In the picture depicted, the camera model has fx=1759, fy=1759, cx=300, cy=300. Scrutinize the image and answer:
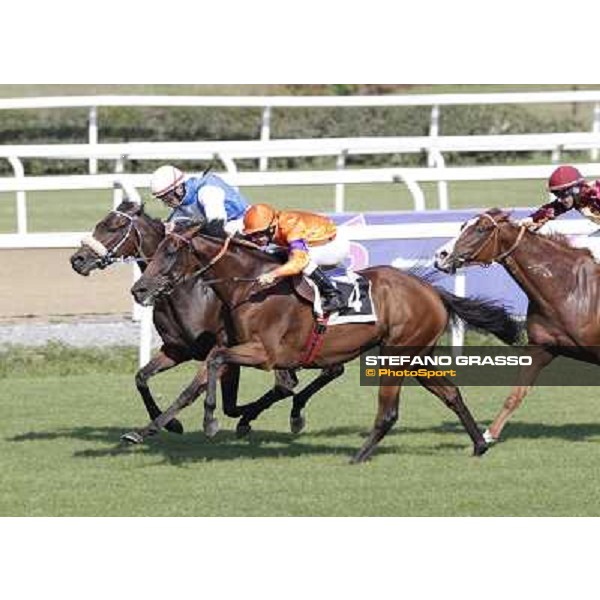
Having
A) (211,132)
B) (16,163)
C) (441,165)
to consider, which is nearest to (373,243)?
(441,165)

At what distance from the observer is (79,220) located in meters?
18.6

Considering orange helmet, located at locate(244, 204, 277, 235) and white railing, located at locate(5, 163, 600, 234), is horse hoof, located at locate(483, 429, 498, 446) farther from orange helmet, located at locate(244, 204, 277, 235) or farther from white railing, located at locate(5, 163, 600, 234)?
white railing, located at locate(5, 163, 600, 234)

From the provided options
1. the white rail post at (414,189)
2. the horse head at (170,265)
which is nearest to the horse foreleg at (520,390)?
the horse head at (170,265)

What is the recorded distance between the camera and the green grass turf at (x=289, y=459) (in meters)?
8.03

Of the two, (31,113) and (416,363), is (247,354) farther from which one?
(31,113)

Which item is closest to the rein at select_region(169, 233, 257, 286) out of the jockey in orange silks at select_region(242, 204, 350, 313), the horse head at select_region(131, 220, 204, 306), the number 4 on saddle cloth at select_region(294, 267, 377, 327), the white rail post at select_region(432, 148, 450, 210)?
the horse head at select_region(131, 220, 204, 306)

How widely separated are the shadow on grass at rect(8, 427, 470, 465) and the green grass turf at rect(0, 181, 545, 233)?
7.91m

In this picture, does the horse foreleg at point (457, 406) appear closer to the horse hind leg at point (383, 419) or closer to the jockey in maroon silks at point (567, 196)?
the horse hind leg at point (383, 419)

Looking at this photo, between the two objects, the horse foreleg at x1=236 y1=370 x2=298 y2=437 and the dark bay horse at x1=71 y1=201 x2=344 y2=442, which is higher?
the dark bay horse at x1=71 y1=201 x2=344 y2=442

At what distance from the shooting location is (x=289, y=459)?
9234mm

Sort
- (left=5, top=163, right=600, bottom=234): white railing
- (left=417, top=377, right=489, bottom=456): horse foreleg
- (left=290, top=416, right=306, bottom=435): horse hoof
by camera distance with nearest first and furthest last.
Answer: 1. (left=417, top=377, right=489, bottom=456): horse foreleg
2. (left=290, top=416, right=306, bottom=435): horse hoof
3. (left=5, top=163, right=600, bottom=234): white railing

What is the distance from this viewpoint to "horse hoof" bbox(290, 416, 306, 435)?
10.0 metres

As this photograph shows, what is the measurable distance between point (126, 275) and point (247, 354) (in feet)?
13.7

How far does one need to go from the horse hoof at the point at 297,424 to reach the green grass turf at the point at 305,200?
801cm
